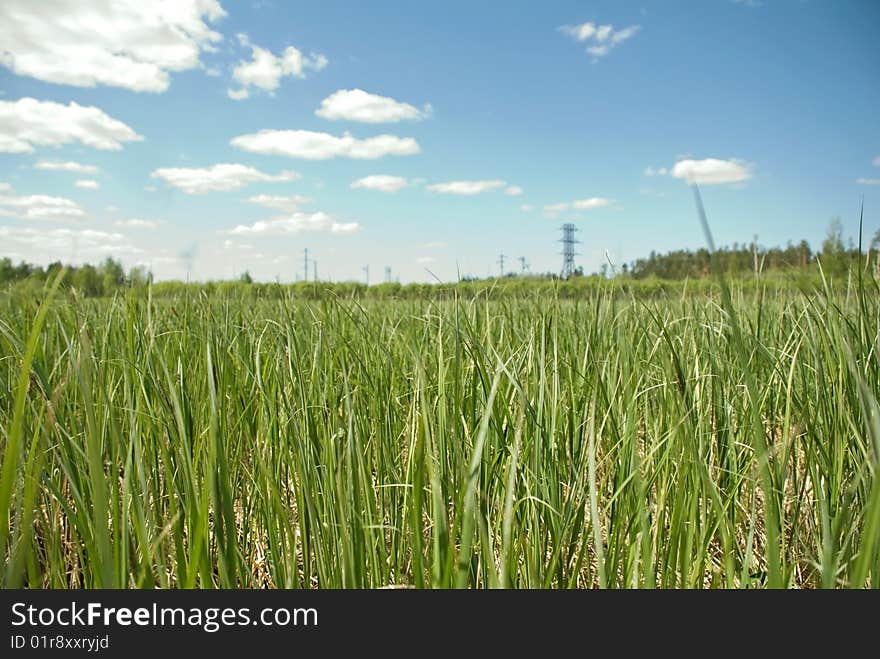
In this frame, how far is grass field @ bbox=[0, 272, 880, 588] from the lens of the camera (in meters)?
0.71

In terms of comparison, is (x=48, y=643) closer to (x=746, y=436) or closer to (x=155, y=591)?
(x=155, y=591)

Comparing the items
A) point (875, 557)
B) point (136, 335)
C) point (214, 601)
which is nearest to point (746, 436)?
point (875, 557)

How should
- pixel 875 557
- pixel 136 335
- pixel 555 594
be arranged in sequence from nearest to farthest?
1. pixel 555 594
2. pixel 875 557
3. pixel 136 335

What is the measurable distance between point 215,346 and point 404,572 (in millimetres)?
773

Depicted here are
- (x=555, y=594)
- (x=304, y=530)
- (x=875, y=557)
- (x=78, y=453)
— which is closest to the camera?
(x=555, y=594)

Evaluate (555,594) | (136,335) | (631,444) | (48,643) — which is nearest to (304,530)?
(48,643)

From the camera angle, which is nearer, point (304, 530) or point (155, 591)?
point (155, 591)

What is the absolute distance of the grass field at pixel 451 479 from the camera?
705 mm

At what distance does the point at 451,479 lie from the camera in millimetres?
1079

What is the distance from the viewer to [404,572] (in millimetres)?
1110

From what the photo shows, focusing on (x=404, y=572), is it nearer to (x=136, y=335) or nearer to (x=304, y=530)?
(x=304, y=530)

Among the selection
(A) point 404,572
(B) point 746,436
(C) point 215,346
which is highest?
(C) point 215,346

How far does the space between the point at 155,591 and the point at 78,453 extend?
55 cm

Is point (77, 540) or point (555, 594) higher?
point (555, 594)
